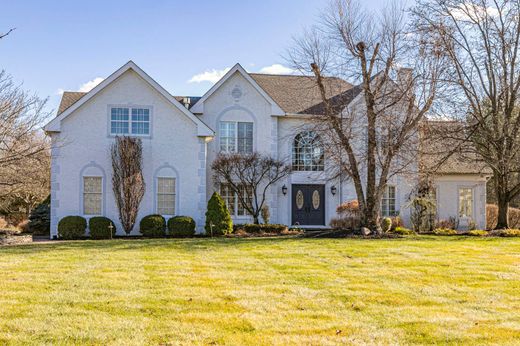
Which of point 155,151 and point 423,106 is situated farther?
point 155,151

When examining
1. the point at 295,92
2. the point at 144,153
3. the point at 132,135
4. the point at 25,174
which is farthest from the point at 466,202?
the point at 25,174

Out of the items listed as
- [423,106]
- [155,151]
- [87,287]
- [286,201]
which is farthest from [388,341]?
[286,201]

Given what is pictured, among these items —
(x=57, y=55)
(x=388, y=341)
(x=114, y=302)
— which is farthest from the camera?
(x=57, y=55)

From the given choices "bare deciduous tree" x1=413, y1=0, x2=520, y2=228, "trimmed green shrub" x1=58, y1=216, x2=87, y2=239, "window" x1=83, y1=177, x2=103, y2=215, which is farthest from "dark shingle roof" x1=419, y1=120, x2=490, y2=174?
"trimmed green shrub" x1=58, y1=216, x2=87, y2=239

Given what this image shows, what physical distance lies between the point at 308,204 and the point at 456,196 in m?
7.70

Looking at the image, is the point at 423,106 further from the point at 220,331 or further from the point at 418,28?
the point at 220,331

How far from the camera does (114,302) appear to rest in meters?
8.17

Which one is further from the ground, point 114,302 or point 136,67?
point 136,67

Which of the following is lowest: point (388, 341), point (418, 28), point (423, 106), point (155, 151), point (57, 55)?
point (388, 341)

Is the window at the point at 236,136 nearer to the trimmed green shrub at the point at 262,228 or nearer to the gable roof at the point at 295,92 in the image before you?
the gable roof at the point at 295,92

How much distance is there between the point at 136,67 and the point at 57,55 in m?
4.01

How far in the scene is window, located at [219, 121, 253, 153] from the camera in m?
24.7

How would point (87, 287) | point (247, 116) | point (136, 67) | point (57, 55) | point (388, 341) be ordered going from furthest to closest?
1. point (247, 116)
2. point (136, 67)
3. point (57, 55)
4. point (87, 287)
5. point (388, 341)

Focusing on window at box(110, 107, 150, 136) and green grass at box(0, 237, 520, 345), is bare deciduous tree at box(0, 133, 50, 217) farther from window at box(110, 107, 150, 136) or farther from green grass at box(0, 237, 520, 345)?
green grass at box(0, 237, 520, 345)
